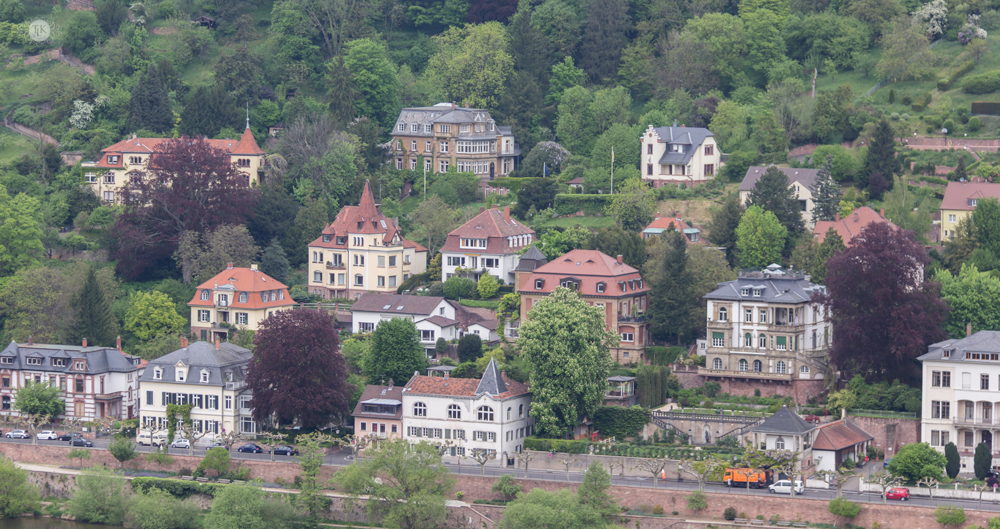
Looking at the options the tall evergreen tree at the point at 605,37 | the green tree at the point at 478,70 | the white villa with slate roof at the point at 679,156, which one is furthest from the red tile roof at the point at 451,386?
the tall evergreen tree at the point at 605,37

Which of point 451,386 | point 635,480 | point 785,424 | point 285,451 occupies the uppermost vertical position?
point 451,386

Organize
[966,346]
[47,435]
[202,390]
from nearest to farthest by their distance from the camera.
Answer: [966,346] < [202,390] < [47,435]

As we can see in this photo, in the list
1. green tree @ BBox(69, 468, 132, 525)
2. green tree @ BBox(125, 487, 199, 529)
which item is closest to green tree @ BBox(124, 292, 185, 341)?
green tree @ BBox(69, 468, 132, 525)

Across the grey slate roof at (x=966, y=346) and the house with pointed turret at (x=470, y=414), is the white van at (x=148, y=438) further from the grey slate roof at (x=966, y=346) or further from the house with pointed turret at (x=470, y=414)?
the grey slate roof at (x=966, y=346)

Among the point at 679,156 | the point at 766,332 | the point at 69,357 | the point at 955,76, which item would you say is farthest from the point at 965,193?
the point at 69,357

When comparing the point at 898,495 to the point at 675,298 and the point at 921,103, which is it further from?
the point at 921,103

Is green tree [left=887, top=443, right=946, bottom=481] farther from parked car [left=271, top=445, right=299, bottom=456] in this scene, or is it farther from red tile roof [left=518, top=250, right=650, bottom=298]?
parked car [left=271, top=445, right=299, bottom=456]

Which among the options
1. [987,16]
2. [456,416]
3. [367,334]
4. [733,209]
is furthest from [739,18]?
[456,416]

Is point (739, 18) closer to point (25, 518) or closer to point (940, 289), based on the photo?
point (940, 289)
